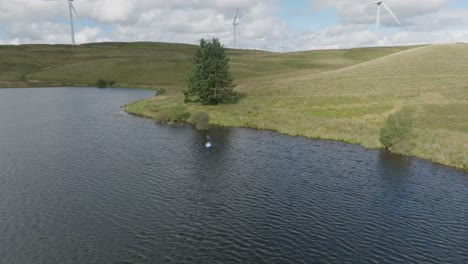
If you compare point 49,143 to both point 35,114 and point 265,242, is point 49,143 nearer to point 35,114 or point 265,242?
point 35,114

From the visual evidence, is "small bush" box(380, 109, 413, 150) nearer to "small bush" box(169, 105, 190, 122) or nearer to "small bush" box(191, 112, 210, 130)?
"small bush" box(191, 112, 210, 130)

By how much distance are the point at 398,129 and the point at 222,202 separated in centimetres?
3633

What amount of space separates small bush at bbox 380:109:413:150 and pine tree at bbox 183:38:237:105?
46253mm

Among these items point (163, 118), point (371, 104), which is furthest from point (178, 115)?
point (371, 104)

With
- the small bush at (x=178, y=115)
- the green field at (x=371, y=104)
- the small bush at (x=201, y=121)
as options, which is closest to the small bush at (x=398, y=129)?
the green field at (x=371, y=104)

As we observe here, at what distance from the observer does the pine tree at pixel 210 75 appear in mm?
95375

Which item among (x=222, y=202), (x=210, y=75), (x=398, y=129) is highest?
(x=210, y=75)

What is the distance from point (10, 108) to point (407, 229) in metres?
107

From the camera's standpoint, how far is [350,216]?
3831 cm

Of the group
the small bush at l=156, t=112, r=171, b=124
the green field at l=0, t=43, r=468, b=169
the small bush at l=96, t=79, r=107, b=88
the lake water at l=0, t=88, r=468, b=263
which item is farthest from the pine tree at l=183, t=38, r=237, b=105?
the small bush at l=96, t=79, r=107, b=88

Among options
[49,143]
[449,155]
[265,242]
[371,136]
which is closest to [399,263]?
[265,242]

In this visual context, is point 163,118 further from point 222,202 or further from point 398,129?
point 398,129

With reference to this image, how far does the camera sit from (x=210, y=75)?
94875 mm

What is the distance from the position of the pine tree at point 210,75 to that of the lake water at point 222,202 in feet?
91.7
